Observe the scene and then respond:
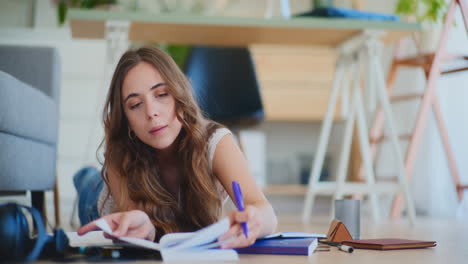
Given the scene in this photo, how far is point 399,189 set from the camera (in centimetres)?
238

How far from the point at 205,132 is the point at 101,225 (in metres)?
0.46

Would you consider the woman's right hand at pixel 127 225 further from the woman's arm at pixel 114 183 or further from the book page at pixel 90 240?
the woman's arm at pixel 114 183

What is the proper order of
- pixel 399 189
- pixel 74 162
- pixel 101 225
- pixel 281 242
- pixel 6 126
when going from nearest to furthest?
pixel 101 225
pixel 281 242
pixel 6 126
pixel 399 189
pixel 74 162

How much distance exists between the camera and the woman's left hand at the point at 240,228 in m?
1.00

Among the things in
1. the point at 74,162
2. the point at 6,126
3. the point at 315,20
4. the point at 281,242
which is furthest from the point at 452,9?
the point at 74,162

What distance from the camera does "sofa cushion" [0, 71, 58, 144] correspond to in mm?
1525

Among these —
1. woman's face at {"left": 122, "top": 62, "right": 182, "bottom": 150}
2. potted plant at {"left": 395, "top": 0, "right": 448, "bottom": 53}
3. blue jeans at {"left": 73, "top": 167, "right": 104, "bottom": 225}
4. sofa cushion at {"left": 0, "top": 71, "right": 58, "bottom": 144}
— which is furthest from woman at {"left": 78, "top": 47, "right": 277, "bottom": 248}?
potted plant at {"left": 395, "top": 0, "right": 448, "bottom": 53}

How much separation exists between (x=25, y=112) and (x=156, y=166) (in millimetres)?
554

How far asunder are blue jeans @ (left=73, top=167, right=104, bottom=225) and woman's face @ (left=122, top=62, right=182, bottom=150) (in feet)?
2.12

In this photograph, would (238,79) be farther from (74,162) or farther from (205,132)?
(205,132)

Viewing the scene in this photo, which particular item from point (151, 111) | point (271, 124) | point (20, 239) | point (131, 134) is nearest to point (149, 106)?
point (151, 111)

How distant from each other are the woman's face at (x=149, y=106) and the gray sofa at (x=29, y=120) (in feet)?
1.46

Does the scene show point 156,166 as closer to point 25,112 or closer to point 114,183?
point 114,183

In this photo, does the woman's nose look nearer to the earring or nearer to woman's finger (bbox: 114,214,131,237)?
the earring
